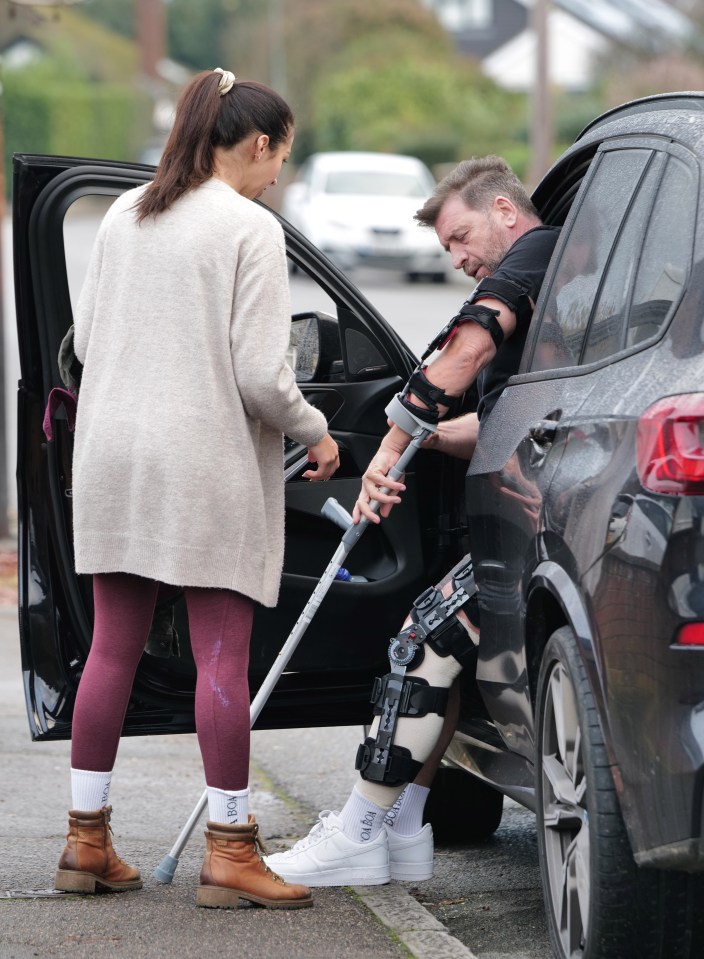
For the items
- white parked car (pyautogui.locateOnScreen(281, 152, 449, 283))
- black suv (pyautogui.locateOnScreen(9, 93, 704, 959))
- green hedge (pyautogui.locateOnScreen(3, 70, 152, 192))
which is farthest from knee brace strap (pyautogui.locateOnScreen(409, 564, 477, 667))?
green hedge (pyautogui.locateOnScreen(3, 70, 152, 192))

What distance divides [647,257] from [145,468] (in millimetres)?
1184

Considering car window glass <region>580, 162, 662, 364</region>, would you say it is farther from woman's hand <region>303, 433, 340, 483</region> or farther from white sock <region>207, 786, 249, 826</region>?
white sock <region>207, 786, 249, 826</region>

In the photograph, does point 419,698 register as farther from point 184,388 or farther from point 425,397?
point 184,388

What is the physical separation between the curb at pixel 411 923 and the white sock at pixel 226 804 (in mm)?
390

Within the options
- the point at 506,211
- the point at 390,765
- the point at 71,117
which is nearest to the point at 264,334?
the point at 506,211

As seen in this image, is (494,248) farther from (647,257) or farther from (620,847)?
(620,847)

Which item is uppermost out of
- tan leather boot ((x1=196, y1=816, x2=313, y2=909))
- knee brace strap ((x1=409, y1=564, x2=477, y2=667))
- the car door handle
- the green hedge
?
the car door handle

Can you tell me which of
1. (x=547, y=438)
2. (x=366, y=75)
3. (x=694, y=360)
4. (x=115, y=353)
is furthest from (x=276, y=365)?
(x=366, y=75)

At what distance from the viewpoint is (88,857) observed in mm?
3916

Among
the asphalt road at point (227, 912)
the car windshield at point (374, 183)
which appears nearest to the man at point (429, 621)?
the asphalt road at point (227, 912)

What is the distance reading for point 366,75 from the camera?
4669cm

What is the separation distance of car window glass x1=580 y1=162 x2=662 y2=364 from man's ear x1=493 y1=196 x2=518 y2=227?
0.80 meters

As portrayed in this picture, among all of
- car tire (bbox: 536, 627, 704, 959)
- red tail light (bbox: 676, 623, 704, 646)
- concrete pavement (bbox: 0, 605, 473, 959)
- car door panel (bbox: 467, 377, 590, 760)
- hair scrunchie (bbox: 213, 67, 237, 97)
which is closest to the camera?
red tail light (bbox: 676, 623, 704, 646)

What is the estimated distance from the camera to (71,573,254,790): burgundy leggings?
380 cm
